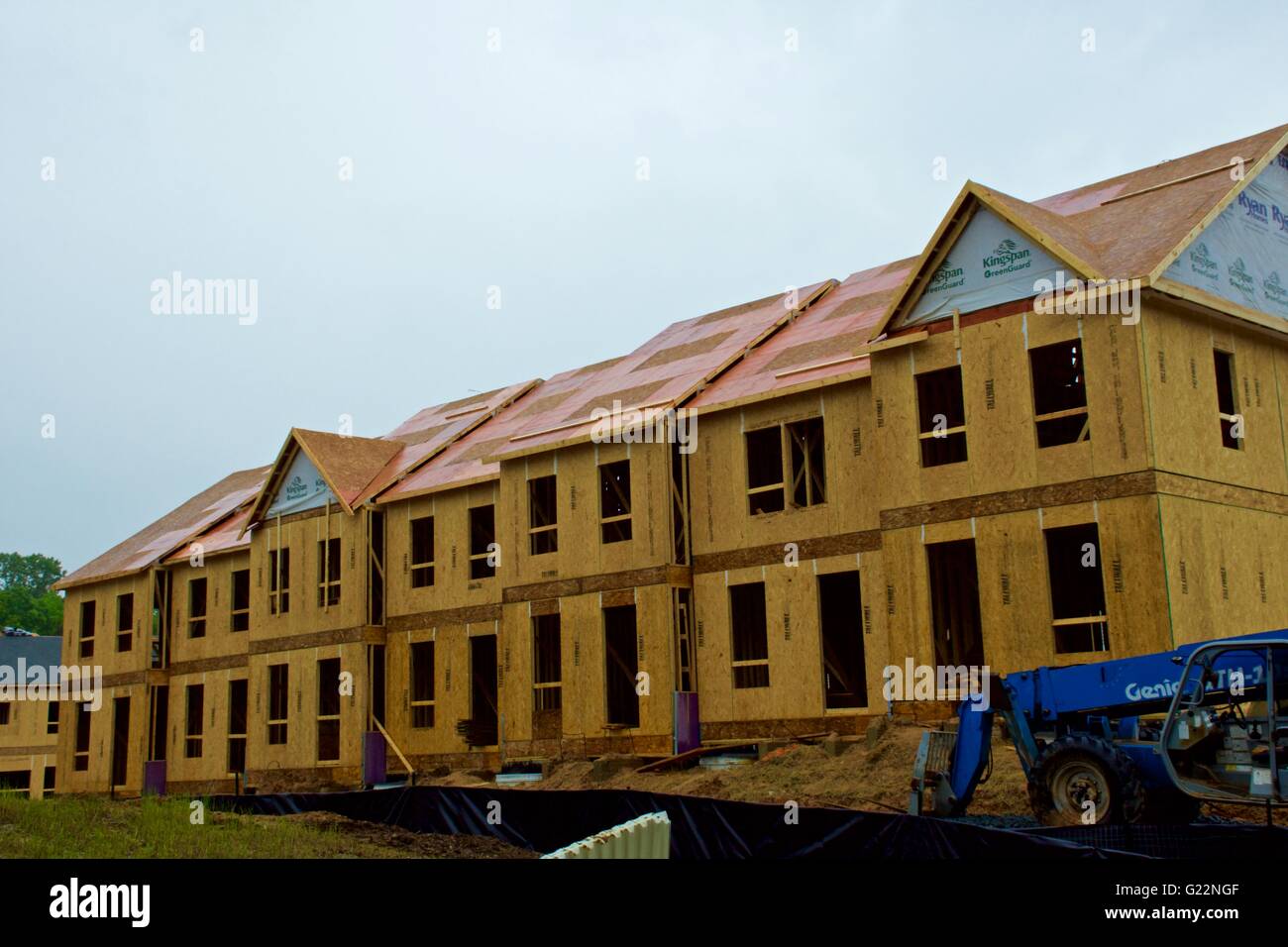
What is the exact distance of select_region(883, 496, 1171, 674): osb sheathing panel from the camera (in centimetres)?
1788

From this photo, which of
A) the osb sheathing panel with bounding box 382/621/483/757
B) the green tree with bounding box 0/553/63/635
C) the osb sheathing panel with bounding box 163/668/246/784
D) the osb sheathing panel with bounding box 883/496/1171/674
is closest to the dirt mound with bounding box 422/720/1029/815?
the osb sheathing panel with bounding box 883/496/1171/674

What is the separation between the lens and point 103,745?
1515 inches

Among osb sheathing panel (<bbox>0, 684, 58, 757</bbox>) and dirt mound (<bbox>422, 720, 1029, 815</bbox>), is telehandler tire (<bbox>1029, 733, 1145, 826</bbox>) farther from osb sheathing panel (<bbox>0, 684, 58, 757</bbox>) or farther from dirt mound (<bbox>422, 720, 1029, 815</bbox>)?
osb sheathing panel (<bbox>0, 684, 58, 757</bbox>)

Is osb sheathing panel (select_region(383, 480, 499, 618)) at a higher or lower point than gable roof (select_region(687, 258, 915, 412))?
lower

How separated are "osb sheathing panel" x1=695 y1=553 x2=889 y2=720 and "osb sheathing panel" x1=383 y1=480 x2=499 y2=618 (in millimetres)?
5947

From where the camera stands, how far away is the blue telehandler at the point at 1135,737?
12.7 m

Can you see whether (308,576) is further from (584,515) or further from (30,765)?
(30,765)

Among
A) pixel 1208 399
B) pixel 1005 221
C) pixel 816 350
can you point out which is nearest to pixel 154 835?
pixel 816 350

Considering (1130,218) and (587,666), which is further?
(587,666)

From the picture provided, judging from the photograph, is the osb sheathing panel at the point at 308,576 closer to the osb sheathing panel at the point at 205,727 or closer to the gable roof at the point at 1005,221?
the osb sheathing panel at the point at 205,727

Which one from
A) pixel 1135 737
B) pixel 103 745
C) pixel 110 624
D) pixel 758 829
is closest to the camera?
pixel 758 829

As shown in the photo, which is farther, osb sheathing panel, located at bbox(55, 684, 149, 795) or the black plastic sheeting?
osb sheathing panel, located at bbox(55, 684, 149, 795)

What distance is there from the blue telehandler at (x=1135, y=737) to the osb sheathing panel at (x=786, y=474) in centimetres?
714

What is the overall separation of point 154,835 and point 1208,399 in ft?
52.6
